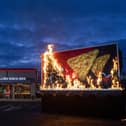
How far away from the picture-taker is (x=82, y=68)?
92.8 feet

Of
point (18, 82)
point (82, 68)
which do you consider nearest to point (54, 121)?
point (82, 68)

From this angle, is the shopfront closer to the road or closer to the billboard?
the billboard

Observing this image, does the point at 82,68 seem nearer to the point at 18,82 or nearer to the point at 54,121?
the point at 54,121

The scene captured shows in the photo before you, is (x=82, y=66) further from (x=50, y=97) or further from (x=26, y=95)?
(x=26, y=95)

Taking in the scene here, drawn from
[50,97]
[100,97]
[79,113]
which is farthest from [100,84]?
[50,97]

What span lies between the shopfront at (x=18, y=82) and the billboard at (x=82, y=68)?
33376mm

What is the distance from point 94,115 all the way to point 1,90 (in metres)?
42.0

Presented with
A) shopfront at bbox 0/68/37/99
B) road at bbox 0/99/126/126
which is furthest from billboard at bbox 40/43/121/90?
shopfront at bbox 0/68/37/99

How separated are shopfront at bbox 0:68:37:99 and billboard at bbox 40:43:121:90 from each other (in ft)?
110

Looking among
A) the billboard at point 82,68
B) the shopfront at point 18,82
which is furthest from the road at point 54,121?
the shopfront at point 18,82

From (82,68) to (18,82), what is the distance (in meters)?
37.6

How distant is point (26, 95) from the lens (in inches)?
2606

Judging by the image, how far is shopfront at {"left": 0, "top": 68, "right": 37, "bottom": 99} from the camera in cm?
6431

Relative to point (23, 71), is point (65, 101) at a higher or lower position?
lower
